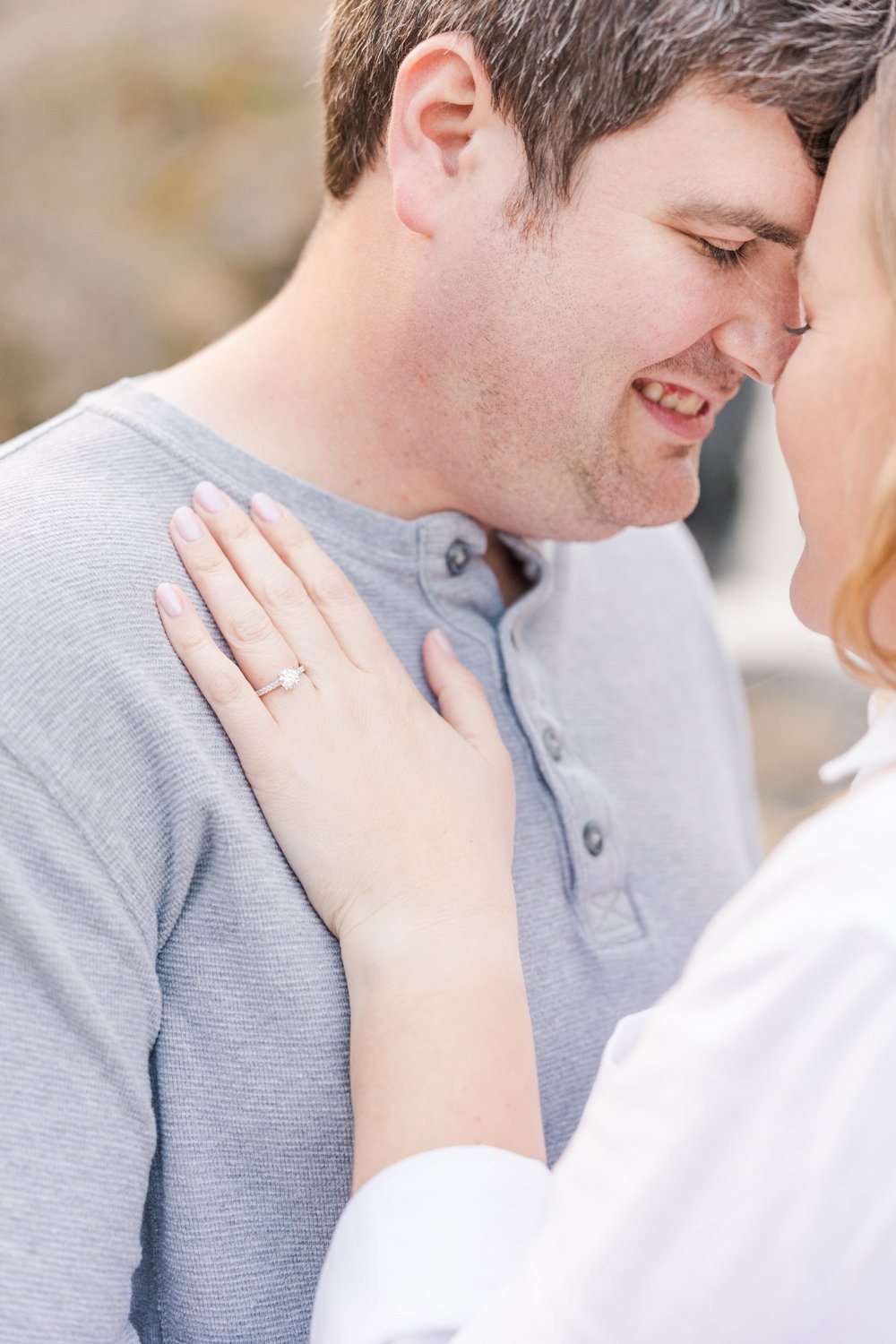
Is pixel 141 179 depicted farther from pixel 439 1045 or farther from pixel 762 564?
pixel 439 1045

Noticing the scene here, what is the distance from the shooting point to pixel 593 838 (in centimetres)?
131

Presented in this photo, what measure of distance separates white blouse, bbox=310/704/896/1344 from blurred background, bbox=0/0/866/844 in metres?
3.07

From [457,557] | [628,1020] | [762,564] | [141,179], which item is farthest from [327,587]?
[762,564]

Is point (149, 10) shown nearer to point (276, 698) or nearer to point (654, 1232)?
point (276, 698)

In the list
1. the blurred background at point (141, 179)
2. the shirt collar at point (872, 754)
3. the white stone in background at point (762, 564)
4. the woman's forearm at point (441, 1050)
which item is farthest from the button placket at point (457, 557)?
the white stone in background at point (762, 564)

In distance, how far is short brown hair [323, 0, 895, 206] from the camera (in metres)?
1.07

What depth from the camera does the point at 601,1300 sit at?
0.73 m

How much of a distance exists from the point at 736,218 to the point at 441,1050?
0.72 metres

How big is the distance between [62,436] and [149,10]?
9.89 ft

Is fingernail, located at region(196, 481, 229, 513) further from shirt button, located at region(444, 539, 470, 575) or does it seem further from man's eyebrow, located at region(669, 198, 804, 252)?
man's eyebrow, located at region(669, 198, 804, 252)

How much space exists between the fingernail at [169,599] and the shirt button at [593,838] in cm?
45

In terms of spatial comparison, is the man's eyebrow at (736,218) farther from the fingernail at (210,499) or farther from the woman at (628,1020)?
the fingernail at (210,499)

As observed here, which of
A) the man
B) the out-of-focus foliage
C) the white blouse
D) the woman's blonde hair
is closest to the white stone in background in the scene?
the out-of-focus foliage

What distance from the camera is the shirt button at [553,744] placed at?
52.2 inches
